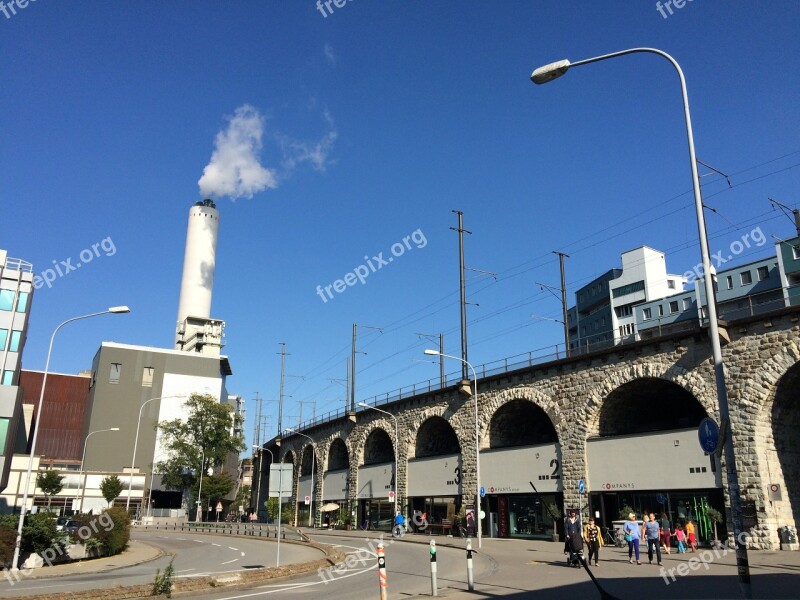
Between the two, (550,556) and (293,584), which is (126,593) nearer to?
(293,584)

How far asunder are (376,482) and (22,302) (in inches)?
1248

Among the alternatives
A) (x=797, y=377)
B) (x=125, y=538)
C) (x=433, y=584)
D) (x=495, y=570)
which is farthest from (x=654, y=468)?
(x=125, y=538)

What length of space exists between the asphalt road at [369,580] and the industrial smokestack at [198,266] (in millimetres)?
88094

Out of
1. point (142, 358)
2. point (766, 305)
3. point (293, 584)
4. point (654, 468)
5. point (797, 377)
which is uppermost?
point (142, 358)

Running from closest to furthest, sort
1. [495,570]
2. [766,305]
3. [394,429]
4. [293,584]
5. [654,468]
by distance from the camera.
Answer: [293,584], [495,570], [766,305], [654,468], [394,429]

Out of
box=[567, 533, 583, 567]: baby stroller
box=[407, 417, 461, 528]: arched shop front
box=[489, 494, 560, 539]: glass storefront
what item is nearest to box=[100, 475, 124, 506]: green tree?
box=[407, 417, 461, 528]: arched shop front

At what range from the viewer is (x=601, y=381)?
32.2 meters

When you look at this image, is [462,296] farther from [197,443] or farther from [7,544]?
[197,443]

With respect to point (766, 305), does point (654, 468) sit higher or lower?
lower

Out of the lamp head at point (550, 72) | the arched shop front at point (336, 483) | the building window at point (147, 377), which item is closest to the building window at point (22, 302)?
the arched shop front at point (336, 483)

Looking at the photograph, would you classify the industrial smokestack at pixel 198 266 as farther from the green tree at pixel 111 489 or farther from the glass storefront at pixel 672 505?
the glass storefront at pixel 672 505

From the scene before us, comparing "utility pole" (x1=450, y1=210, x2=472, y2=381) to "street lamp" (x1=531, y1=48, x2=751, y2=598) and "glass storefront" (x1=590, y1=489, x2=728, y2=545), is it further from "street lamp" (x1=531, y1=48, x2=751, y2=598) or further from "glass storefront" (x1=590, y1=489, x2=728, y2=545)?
"street lamp" (x1=531, y1=48, x2=751, y2=598)

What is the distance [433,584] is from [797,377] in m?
19.9

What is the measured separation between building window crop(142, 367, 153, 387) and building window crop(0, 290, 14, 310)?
39314mm
